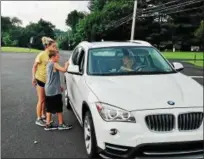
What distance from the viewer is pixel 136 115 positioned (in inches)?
159

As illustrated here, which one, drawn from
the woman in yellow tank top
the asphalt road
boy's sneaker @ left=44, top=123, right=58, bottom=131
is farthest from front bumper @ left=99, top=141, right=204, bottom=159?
the woman in yellow tank top

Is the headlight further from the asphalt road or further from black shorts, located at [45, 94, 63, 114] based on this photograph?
black shorts, located at [45, 94, 63, 114]

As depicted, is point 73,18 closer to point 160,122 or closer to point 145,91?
point 145,91

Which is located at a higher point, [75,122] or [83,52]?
[83,52]

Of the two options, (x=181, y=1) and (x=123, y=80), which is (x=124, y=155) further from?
(x=181, y=1)

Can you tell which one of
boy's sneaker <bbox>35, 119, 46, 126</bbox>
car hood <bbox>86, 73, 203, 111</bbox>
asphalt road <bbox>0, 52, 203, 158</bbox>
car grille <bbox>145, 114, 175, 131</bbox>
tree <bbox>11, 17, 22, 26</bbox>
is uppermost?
tree <bbox>11, 17, 22, 26</bbox>

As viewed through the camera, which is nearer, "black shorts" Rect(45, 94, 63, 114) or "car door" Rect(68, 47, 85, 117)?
"car door" Rect(68, 47, 85, 117)

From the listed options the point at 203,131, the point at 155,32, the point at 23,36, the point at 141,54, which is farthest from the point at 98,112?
the point at 23,36

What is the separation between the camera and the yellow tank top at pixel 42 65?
6.20 metres

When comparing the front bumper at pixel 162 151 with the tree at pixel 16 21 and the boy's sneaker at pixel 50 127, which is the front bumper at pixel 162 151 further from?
the tree at pixel 16 21

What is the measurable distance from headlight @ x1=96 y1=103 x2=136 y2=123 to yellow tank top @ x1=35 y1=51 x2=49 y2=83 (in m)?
2.28

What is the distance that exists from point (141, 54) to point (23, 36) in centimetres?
7680

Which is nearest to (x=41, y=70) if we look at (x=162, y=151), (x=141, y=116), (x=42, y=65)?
(x=42, y=65)

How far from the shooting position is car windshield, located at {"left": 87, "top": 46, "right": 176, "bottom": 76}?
215 inches
